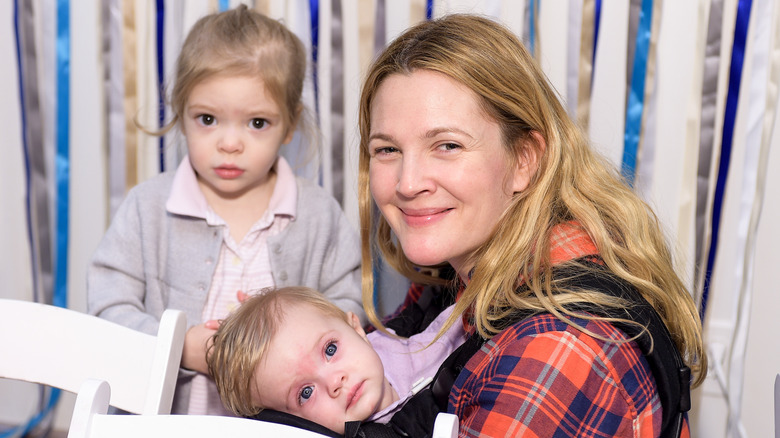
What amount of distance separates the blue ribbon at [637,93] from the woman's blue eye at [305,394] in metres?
0.97

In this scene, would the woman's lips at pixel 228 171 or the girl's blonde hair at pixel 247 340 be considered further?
the woman's lips at pixel 228 171

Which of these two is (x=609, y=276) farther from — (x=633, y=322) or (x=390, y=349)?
(x=390, y=349)

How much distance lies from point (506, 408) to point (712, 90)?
1240 mm

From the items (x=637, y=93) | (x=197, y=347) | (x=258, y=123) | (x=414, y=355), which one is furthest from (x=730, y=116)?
(x=197, y=347)

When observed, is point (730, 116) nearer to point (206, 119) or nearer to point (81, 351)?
point (206, 119)

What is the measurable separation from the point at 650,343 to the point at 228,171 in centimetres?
98

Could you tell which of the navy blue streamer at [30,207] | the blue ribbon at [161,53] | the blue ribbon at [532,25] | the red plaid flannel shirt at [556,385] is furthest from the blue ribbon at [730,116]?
the navy blue streamer at [30,207]

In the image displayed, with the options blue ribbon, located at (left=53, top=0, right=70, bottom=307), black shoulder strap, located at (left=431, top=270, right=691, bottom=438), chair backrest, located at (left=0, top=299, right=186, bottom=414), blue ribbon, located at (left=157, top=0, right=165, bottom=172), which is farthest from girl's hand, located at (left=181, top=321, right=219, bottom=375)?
blue ribbon, located at (left=53, top=0, right=70, bottom=307)

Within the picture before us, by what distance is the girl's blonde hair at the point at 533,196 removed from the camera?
1.15 meters

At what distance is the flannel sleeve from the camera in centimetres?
96

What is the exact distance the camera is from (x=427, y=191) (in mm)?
1208

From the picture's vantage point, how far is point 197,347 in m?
1.53

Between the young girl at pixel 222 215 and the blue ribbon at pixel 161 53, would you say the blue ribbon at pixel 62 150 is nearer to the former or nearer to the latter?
the blue ribbon at pixel 161 53

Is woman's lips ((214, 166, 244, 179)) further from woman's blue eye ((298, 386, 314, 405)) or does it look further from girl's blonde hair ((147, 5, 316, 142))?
woman's blue eye ((298, 386, 314, 405))
